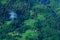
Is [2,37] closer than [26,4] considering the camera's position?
Yes

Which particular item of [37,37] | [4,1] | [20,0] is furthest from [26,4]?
[37,37]

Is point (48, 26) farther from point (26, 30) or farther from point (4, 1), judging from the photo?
point (4, 1)

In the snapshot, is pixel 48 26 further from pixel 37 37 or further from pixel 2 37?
pixel 2 37

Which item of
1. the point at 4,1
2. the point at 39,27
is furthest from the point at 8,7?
the point at 39,27

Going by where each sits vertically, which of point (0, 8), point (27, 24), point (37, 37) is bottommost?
point (37, 37)

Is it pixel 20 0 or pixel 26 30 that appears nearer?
pixel 26 30

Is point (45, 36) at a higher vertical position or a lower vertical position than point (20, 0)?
lower
